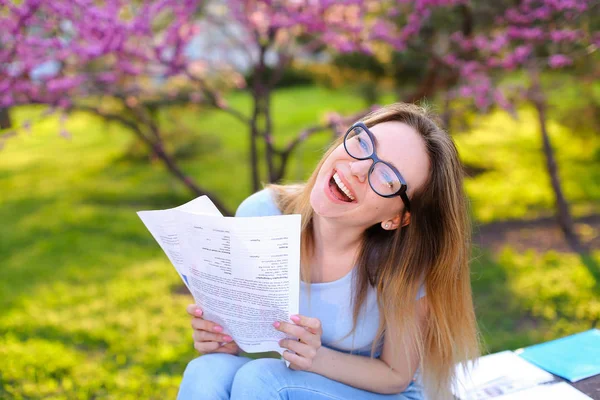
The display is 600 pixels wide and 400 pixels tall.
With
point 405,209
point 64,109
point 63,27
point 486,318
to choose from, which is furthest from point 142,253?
point 405,209

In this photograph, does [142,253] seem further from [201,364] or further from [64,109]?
[201,364]

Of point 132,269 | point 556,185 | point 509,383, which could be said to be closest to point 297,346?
point 509,383

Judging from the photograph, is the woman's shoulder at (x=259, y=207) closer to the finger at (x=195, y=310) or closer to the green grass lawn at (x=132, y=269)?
the finger at (x=195, y=310)

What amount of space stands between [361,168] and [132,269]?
284cm

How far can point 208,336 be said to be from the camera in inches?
60.3

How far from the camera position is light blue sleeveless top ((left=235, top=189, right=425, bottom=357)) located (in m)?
1.57

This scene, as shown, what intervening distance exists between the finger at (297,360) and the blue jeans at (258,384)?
48 millimetres

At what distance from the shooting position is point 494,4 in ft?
11.8

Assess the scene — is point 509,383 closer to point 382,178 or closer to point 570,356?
point 570,356

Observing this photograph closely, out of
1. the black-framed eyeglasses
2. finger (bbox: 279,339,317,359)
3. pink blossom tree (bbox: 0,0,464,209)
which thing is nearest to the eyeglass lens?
the black-framed eyeglasses

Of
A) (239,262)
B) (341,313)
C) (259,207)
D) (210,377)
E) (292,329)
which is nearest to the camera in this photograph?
(239,262)

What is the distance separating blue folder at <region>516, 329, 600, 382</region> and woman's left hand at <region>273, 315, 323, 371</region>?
0.96 m

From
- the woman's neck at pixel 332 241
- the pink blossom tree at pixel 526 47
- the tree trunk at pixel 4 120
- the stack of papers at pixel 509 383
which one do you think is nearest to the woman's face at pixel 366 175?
the woman's neck at pixel 332 241

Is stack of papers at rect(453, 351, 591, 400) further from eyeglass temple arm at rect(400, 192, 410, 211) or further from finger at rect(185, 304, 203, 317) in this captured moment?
finger at rect(185, 304, 203, 317)
